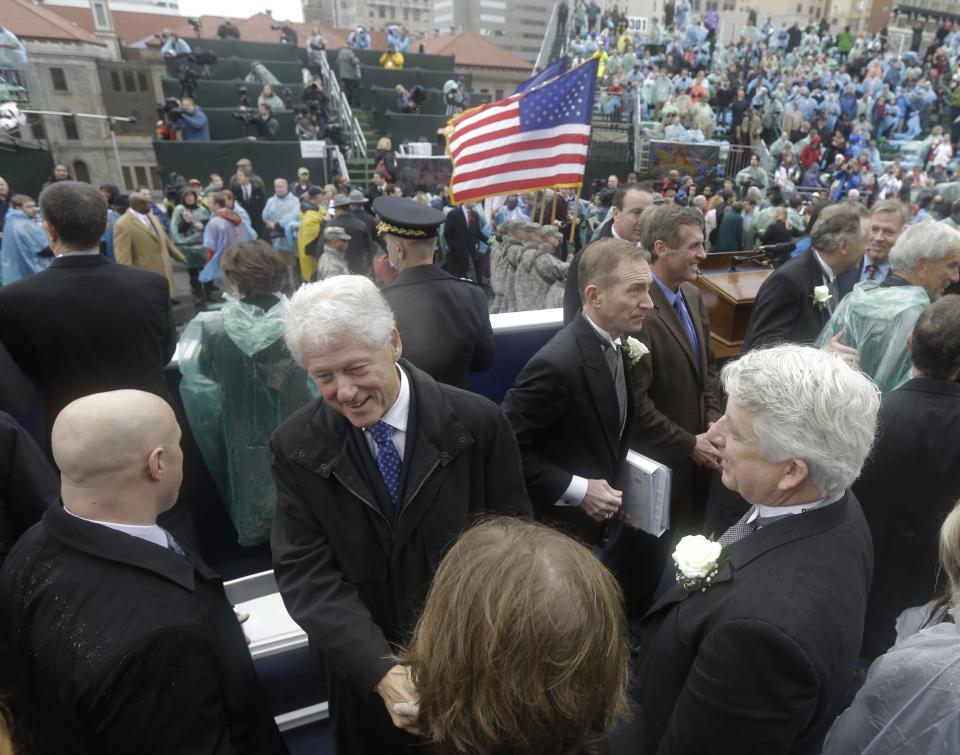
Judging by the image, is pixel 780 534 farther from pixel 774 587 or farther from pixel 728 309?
pixel 728 309

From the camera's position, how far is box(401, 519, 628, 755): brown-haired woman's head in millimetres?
977

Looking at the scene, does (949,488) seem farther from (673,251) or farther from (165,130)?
(165,130)

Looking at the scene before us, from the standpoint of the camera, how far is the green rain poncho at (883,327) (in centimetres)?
289

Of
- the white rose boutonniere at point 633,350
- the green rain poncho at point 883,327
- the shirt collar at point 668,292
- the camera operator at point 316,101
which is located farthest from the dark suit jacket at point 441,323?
the camera operator at point 316,101

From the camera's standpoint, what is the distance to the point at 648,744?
1.68 meters

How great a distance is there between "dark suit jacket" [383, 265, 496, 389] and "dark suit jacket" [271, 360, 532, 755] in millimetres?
1010

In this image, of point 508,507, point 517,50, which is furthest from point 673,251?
point 517,50

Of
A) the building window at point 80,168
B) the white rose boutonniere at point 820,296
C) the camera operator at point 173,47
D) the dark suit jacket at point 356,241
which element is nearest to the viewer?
the white rose boutonniere at point 820,296

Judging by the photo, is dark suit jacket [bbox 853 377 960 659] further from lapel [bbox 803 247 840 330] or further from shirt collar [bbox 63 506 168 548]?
shirt collar [bbox 63 506 168 548]

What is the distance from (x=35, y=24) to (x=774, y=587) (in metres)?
37.9

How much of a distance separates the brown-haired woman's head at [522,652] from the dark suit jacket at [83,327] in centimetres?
236

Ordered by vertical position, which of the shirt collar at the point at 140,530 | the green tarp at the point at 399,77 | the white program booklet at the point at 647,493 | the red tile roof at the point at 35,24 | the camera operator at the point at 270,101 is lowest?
the white program booklet at the point at 647,493

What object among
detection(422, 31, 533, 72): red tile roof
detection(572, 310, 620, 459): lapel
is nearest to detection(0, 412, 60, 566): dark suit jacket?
detection(572, 310, 620, 459): lapel

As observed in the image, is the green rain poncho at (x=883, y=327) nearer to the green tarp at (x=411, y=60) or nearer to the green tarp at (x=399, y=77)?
the green tarp at (x=399, y=77)
